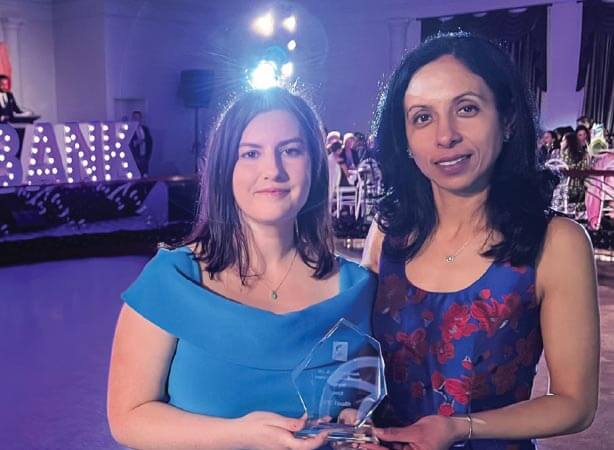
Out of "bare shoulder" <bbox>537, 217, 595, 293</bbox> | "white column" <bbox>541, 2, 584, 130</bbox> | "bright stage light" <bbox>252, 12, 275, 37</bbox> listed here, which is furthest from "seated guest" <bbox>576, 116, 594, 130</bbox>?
"bare shoulder" <bbox>537, 217, 595, 293</bbox>

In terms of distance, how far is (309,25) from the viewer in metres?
14.8

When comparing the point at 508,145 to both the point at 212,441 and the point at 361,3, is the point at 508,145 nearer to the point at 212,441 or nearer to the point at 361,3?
the point at 212,441

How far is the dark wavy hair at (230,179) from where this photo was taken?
1403 mm

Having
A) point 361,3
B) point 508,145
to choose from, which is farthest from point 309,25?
point 508,145

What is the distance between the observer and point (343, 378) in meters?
1.22

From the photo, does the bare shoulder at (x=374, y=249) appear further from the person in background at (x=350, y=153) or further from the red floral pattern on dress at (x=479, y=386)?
the person in background at (x=350, y=153)

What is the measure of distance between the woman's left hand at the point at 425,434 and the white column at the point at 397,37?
42.4ft

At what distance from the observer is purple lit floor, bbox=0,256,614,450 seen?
11.1ft

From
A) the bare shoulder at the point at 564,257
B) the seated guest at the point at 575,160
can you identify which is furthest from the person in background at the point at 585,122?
the bare shoulder at the point at 564,257

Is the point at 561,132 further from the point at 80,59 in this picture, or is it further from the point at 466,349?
the point at 466,349

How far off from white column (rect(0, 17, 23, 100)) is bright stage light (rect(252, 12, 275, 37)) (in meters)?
4.59

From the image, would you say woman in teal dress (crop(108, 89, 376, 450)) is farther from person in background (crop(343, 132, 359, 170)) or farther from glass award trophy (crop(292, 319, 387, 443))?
person in background (crop(343, 132, 359, 170))

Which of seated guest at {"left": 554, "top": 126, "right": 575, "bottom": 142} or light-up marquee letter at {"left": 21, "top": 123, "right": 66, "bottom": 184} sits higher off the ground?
seated guest at {"left": 554, "top": 126, "right": 575, "bottom": 142}

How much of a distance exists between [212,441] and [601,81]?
39.9ft
